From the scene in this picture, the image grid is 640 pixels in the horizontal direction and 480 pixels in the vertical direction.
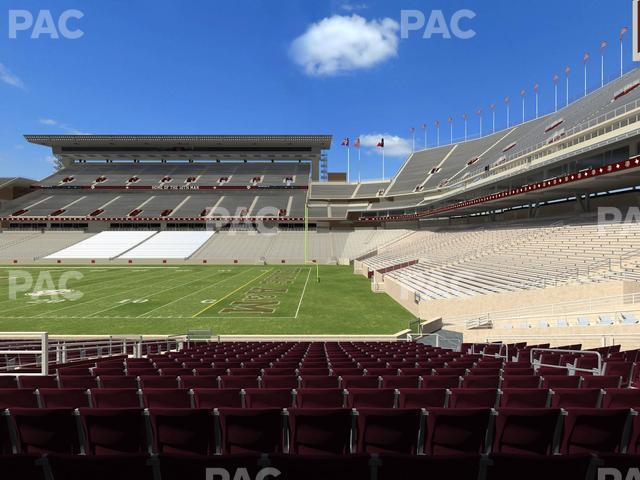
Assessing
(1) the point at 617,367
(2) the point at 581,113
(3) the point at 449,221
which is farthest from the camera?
(3) the point at 449,221

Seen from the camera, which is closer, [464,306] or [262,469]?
[262,469]

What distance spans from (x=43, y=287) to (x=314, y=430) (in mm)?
36761

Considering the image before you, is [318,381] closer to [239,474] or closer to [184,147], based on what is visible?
[239,474]

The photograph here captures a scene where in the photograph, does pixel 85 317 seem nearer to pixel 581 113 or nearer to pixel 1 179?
pixel 581 113

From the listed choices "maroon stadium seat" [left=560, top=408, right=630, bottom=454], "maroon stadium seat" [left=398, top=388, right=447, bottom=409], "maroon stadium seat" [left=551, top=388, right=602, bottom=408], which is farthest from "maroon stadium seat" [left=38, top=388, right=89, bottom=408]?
"maroon stadium seat" [left=551, top=388, right=602, bottom=408]

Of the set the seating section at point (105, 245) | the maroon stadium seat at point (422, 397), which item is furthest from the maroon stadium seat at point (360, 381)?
the seating section at point (105, 245)

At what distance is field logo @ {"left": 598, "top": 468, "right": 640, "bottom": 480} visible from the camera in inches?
86.8

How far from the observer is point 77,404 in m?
4.26

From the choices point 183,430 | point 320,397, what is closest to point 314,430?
point 320,397

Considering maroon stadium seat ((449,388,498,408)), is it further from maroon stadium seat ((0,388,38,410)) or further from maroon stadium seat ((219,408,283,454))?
maroon stadium seat ((0,388,38,410))

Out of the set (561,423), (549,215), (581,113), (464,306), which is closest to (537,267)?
(464,306)

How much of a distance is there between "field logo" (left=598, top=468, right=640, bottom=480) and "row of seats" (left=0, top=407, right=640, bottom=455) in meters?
0.97

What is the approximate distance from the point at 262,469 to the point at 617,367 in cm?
673

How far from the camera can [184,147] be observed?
9150 centimetres
